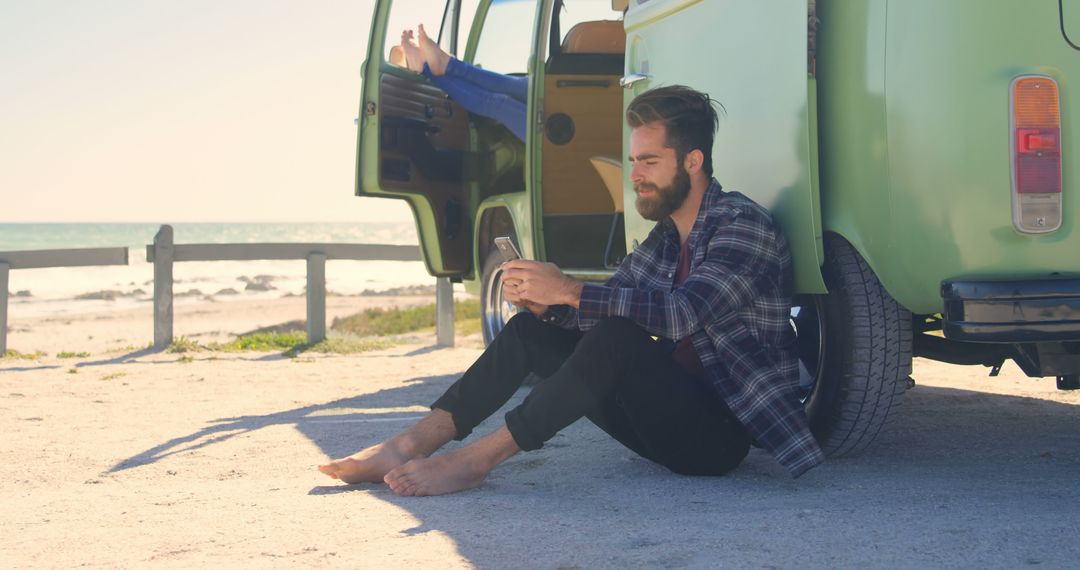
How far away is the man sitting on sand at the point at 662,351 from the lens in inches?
139

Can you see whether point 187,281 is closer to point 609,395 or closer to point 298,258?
point 298,258

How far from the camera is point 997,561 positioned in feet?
9.05

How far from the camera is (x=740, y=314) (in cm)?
366

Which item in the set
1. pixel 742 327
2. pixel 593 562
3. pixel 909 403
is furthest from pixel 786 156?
pixel 909 403

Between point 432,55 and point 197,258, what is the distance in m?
4.18

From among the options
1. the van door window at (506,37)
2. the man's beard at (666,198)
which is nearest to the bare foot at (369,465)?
the man's beard at (666,198)

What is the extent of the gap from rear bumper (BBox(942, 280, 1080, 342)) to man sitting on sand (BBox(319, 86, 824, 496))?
57 cm

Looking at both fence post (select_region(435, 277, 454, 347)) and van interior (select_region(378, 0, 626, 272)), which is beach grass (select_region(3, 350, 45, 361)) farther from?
van interior (select_region(378, 0, 626, 272))

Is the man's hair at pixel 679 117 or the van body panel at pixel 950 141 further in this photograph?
the man's hair at pixel 679 117

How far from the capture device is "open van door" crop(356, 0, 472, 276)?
278 inches

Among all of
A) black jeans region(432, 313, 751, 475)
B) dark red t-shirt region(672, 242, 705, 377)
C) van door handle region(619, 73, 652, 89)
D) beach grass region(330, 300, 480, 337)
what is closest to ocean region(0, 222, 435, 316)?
beach grass region(330, 300, 480, 337)

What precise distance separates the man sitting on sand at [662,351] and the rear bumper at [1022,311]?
574 millimetres

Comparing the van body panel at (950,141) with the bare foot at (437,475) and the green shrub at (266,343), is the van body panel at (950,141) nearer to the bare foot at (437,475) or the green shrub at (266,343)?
the bare foot at (437,475)

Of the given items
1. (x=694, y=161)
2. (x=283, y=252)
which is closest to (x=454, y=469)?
(x=694, y=161)
